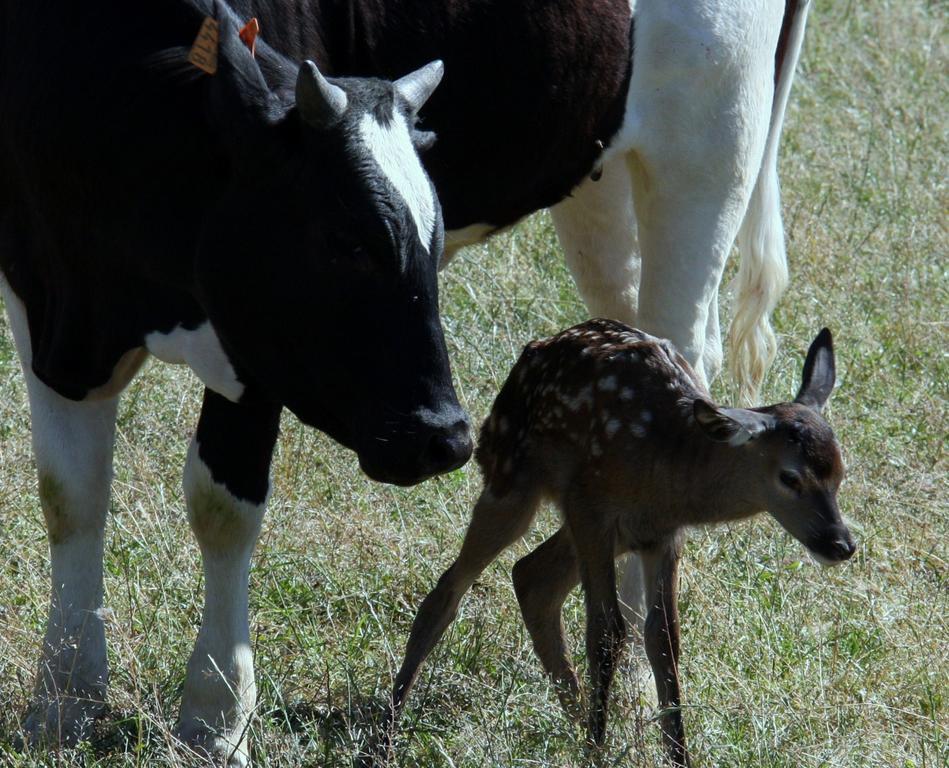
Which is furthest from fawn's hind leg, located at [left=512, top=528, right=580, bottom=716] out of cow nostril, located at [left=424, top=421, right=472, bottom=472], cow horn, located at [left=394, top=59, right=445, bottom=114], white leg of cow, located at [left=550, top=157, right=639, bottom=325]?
white leg of cow, located at [left=550, top=157, right=639, bottom=325]

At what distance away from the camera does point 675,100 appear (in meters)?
5.09

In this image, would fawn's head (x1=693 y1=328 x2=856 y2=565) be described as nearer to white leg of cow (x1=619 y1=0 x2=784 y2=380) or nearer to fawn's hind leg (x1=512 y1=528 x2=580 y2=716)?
fawn's hind leg (x1=512 y1=528 x2=580 y2=716)

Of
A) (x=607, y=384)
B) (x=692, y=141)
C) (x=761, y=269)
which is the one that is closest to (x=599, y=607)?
(x=607, y=384)

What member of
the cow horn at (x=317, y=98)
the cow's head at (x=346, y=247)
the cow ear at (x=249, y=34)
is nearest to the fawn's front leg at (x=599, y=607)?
the cow's head at (x=346, y=247)

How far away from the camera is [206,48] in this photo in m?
3.53

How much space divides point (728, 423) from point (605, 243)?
2.12 meters

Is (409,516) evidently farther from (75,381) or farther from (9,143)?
(9,143)

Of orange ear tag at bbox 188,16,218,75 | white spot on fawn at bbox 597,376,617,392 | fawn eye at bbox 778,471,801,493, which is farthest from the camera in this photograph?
white spot on fawn at bbox 597,376,617,392

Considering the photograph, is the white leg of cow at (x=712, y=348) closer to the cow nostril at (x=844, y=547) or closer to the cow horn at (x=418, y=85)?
the cow nostril at (x=844, y=547)

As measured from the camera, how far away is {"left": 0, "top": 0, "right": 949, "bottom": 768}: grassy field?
4.03 metres

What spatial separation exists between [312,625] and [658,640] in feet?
4.02

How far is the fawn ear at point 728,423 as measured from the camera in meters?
3.71

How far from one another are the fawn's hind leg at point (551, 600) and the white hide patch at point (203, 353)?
0.97 meters

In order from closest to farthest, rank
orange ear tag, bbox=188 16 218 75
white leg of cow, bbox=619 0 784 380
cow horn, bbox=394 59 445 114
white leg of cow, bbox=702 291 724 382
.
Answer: orange ear tag, bbox=188 16 218 75, cow horn, bbox=394 59 445 114, white leg of cow, bbox=619 0 784 380, white leg of cow, bbox=702 291 724 382
